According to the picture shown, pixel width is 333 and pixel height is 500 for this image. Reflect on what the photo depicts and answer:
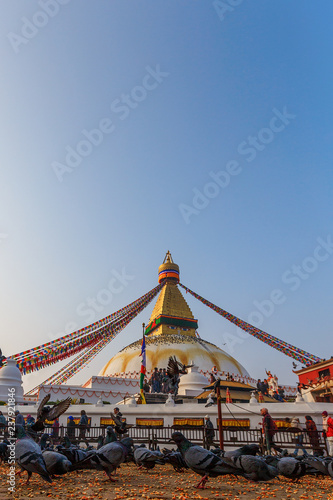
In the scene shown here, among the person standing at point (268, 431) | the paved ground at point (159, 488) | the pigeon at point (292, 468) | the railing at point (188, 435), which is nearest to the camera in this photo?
the paved ground at point (159, 488)

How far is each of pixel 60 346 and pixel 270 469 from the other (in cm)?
1935

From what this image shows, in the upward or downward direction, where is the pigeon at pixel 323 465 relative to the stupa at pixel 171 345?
downward

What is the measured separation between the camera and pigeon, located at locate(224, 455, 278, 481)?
679 centimetres

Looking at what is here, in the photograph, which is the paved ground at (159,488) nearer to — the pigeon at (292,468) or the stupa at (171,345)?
the pigeon at (292,468)

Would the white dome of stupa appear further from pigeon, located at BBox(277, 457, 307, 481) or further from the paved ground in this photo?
pigeon, located at BBox(277, 457, 307, 481)

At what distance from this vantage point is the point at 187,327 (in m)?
44.7

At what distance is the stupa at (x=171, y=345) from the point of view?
115ft

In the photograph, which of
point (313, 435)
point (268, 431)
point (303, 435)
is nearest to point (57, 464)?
point (268, 431)

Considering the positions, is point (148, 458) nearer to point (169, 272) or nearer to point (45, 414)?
point (45, 414)

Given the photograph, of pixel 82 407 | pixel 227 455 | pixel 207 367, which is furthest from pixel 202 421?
pixel 207 367

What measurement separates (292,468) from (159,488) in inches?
109

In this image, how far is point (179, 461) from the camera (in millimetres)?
8117

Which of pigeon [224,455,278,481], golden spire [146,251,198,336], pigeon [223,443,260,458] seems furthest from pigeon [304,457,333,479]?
golden spire [146,251,198,336]

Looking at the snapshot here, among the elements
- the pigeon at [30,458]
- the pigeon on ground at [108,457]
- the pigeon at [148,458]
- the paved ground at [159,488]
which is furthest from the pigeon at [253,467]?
the pigeon at [30,458]
